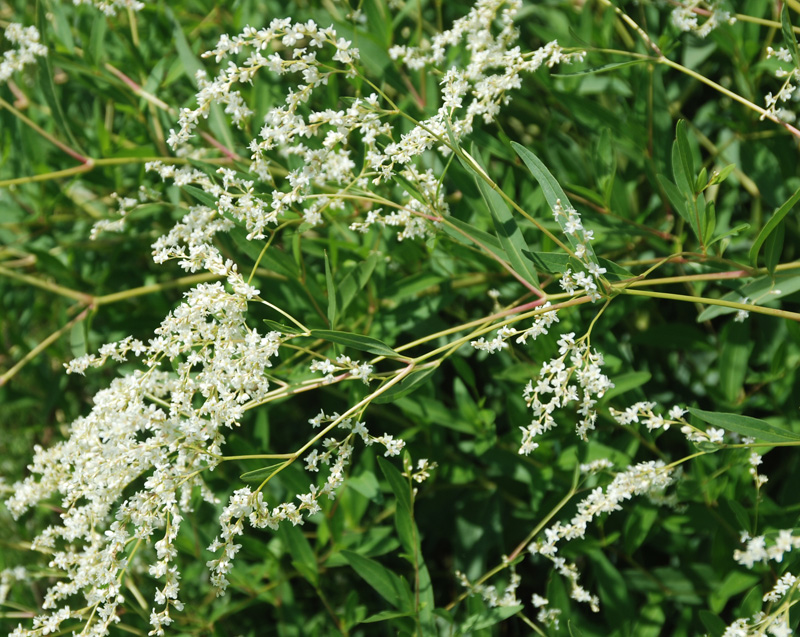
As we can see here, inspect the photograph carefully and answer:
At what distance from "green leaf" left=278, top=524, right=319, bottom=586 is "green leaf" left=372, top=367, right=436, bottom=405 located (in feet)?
1.35

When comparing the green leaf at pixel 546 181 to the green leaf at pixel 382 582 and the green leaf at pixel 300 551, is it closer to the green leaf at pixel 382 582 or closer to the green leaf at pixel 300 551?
the green leaf at pixel 382 582

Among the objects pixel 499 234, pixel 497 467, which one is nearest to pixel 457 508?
pixel 497 467

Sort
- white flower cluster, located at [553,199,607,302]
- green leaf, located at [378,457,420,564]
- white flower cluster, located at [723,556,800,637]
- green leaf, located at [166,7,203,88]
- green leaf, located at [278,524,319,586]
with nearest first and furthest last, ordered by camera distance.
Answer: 1. white flower cluster, located at [723,556,800,637]
2. white flower cluster, located at [553,199,607,302]
3. green leaf, located at [378,457,420,564]
4. green leaf, located at [278,524,319,586]
5. green leaf, located at [166,7,203,88]

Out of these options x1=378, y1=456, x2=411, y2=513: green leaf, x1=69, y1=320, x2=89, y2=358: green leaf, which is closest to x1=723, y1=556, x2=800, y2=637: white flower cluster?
x1=378, y1=456, x2=411, y2=513: green leaf

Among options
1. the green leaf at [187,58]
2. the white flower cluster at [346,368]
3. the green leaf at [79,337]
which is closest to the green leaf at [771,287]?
the white flower cluster at [346,368]

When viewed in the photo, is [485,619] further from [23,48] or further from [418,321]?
[23,48]

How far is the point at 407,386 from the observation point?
2.92 ft

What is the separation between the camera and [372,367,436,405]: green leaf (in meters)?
0.87

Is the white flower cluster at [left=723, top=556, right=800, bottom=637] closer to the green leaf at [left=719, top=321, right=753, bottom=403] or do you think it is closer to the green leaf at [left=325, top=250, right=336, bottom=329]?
the green leaf at [left=719, top=321, right=753, bottom=403]

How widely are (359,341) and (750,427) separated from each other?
19.9 inches

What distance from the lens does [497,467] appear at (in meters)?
1.22

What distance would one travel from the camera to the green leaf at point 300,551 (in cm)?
117

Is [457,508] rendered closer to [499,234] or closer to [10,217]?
[499,234]

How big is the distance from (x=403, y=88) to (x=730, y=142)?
63 centimetres
